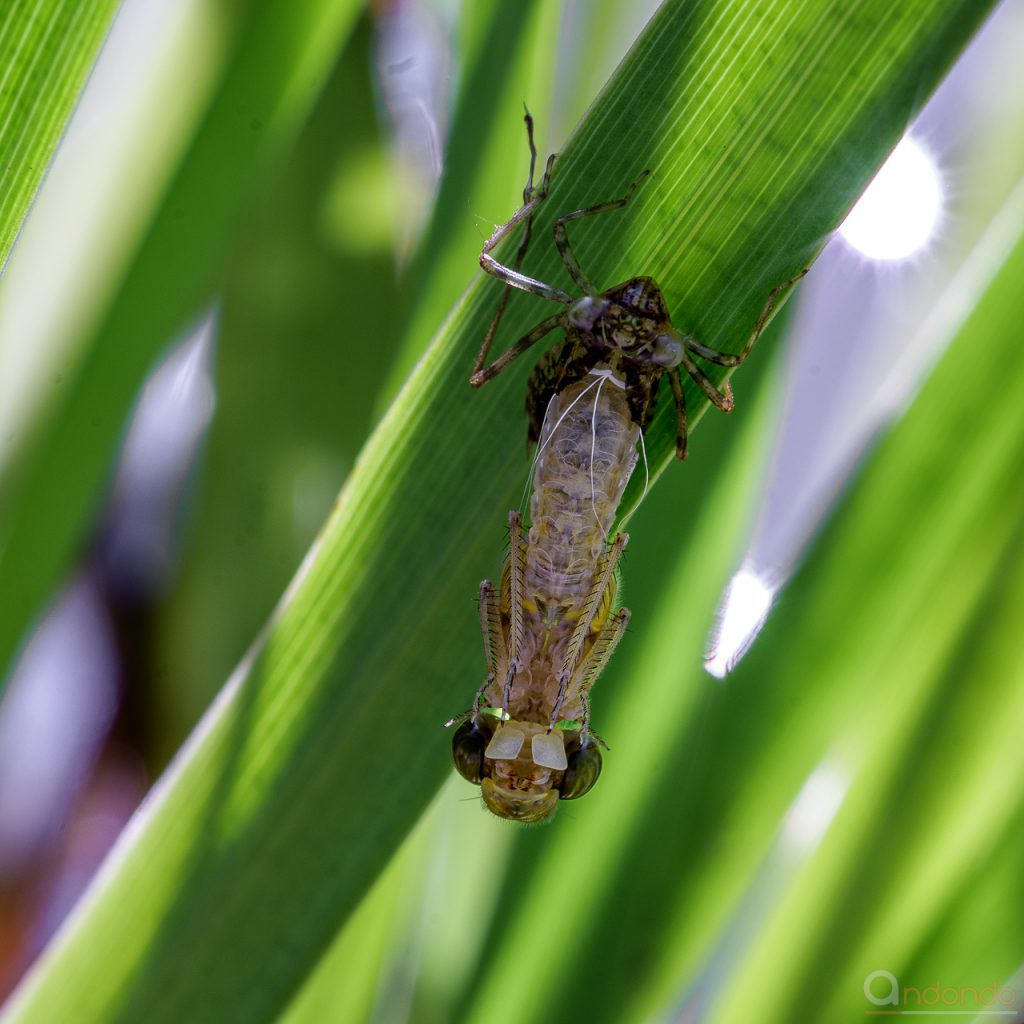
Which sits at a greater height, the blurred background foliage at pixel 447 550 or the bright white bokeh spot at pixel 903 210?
the bright white bokeh spot at pixel 903 210

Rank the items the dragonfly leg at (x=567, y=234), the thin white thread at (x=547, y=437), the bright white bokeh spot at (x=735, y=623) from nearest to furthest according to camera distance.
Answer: the dragonfly leg at (x=567, y=234) → the thin white thread at (x=547, y=437) → the bright white bokeh spot at (x=735, y=623)

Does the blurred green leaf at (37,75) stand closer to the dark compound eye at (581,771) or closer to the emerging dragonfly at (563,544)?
the emerging dragonfly at (563,544)

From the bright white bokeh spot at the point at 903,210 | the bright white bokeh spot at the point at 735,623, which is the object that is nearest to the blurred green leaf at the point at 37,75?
the bright white bokeh spot at the point at 735,623

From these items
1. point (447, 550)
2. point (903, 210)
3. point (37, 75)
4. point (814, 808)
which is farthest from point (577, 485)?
point (903, 210)

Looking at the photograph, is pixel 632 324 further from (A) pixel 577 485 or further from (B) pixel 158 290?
(B) pixel 158 290

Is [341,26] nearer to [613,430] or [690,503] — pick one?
[613,430]

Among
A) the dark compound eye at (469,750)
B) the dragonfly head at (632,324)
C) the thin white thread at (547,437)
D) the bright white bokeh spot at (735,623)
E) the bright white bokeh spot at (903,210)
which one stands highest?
the bright white bokeh spot at (903,210)

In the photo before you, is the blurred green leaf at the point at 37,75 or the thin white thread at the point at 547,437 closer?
the blurred green leaf at the point at 37,75

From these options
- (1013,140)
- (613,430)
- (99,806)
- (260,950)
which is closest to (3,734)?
(99,806)
